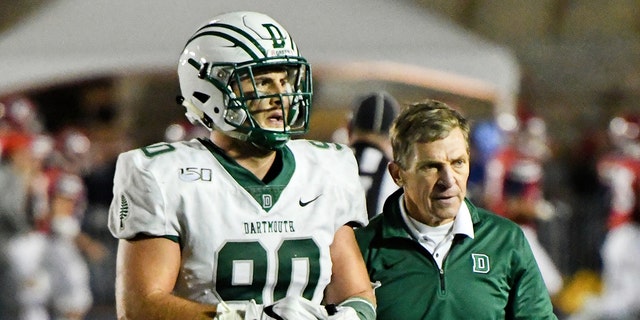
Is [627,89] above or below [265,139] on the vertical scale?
below

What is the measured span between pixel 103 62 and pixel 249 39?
5224mm

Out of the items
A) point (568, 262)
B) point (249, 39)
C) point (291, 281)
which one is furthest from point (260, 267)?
point (568, 262)

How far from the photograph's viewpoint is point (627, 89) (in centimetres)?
1190

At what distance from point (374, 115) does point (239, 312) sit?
196 cm

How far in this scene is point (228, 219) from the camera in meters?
2.72

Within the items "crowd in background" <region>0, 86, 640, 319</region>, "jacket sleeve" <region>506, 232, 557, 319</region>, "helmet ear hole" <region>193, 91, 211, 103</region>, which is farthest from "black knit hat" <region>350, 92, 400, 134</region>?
"crowd in background" <region>0, 86, 640, 319</region>

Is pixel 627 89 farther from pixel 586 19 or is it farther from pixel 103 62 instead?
pixel 103 62

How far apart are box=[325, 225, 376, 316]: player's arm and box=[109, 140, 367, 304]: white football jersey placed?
3 centimetres

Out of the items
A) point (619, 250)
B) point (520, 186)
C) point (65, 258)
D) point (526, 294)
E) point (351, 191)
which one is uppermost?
point (351, 191)

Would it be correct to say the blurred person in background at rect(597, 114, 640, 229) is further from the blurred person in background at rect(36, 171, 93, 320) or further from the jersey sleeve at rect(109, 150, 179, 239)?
the jersey sleeve at rect(109, 150, 179, 239)

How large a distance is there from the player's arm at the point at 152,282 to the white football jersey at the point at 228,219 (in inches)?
1.1

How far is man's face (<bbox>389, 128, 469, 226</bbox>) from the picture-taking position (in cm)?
300

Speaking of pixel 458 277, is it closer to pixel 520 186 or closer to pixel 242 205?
pixel 242 205

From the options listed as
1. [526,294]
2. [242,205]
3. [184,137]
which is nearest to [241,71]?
[242,205]
